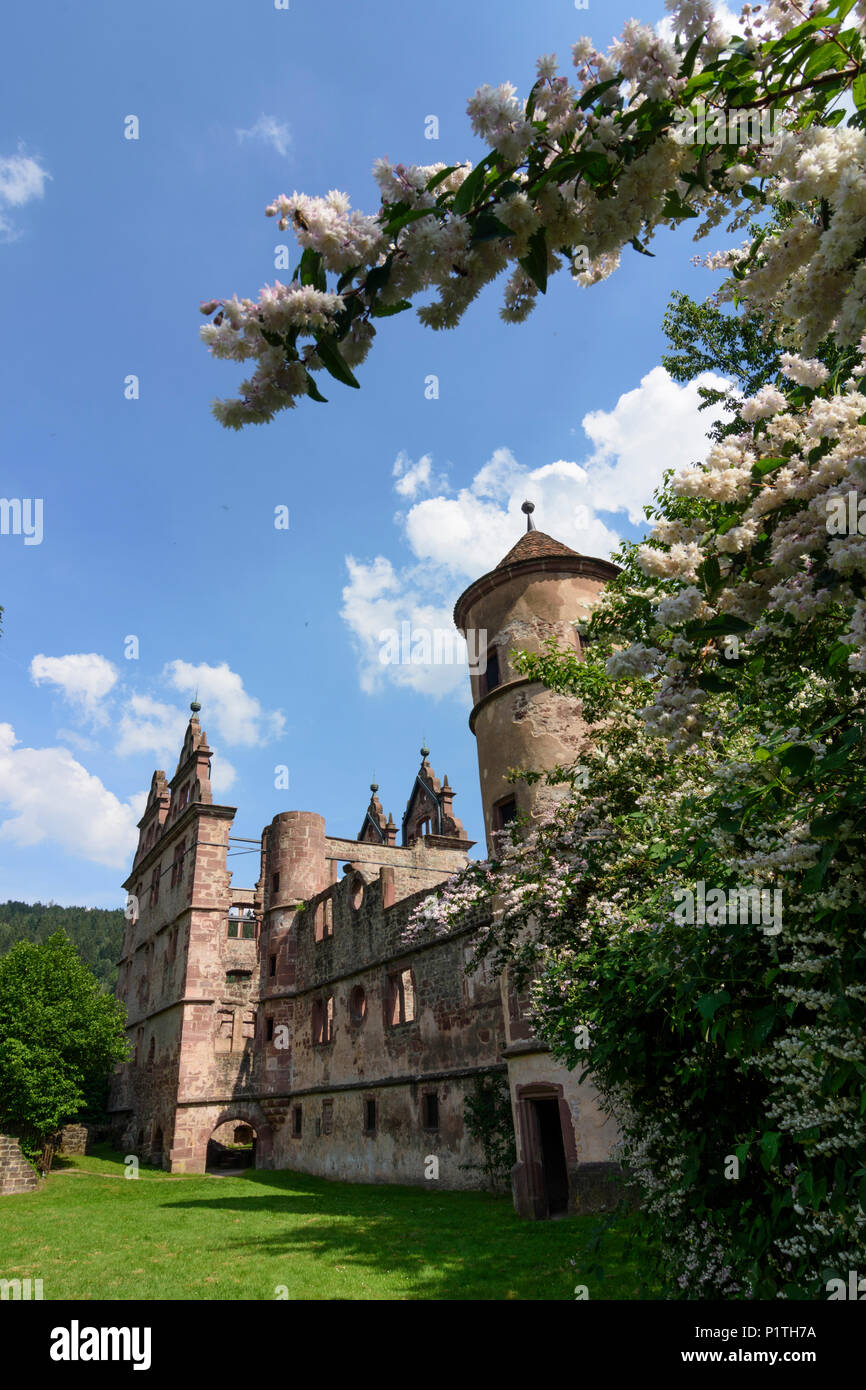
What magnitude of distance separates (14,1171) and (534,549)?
20.8 metres

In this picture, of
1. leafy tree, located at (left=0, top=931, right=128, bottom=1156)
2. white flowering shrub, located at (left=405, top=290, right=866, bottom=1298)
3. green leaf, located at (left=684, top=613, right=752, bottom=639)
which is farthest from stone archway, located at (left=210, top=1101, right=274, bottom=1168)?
green leaf, located at (left=684, top=613, right=752, bottom=639)

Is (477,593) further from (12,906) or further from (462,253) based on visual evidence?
(12,906)

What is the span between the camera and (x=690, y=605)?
303cm

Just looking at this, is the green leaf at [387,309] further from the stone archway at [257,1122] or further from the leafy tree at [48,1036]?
the stone archway at [257,1122]

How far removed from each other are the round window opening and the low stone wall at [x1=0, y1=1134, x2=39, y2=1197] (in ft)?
30.0

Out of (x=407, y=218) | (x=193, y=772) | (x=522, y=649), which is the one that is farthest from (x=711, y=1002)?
(x=193, y=772)

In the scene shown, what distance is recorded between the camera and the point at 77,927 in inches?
4995

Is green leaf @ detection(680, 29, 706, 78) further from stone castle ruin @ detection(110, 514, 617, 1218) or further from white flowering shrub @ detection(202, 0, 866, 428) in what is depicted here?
stone castle ruin @ detection(110, 514, 617, 1218)

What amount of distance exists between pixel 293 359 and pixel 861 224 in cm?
180

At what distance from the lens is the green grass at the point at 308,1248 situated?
809cm

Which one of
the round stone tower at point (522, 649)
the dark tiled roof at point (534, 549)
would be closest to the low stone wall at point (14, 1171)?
the round stone tower at point (522, 649)

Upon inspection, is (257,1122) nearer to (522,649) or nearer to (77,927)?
(522,649)

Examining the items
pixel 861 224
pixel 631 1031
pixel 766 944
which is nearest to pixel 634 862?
pixel 631 1031

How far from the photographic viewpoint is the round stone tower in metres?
12.3
